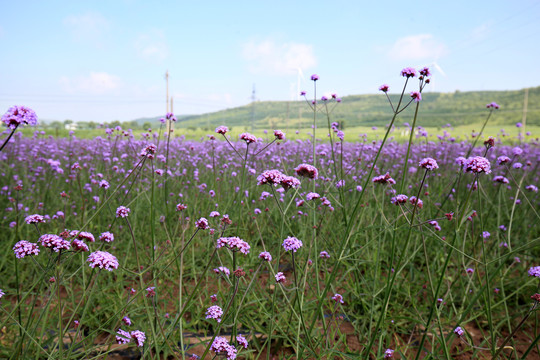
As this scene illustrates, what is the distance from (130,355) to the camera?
2098 millimetres

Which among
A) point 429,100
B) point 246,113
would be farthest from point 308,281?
point 429,100

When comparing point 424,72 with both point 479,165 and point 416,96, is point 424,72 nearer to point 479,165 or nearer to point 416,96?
point 416,96

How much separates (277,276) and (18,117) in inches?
51.8

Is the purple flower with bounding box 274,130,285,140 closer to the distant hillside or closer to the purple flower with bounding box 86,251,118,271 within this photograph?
the purple flower with bounding box 86,251,118,271

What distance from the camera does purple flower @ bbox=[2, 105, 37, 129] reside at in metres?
1.26

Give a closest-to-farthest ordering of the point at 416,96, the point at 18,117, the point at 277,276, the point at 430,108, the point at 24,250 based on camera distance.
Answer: the point at 18,117 < the point at 24,250 < the point at 277,276 < the point at 416,96 < the point at 430,108

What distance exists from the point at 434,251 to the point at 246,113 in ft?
329

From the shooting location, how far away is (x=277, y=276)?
163 centimetres

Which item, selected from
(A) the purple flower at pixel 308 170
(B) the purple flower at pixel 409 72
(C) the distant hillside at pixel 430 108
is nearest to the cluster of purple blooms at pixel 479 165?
(B) the purple flower at pixel 409 72

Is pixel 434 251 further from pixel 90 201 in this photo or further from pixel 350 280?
pixel 90 201

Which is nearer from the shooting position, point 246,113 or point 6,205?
point 6,205

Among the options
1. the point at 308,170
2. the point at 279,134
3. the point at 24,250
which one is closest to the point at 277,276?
the point at 308,170

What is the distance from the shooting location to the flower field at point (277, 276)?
154cm

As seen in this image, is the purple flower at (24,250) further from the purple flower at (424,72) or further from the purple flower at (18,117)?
the purple flower at (424,72)
